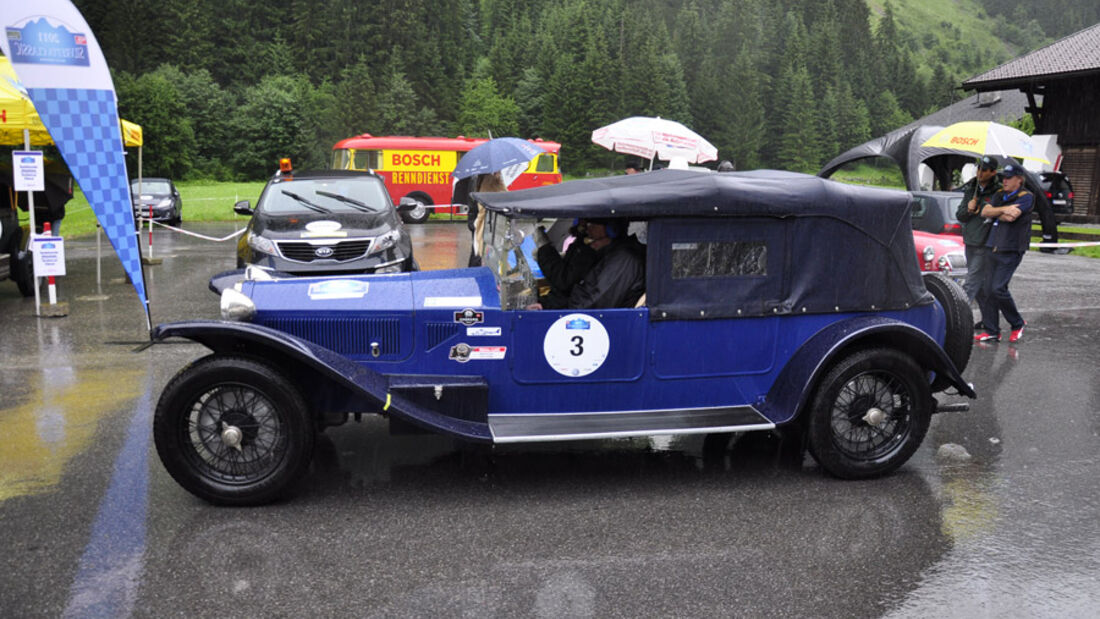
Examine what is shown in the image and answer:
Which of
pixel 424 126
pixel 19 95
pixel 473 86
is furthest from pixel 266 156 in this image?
pixel 19 95

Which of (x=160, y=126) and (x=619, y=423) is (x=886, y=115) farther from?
(x=619, y=423)

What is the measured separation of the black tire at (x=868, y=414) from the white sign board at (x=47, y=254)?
9135mm

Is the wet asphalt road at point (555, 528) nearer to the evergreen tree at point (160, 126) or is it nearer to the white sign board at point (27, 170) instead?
the white sign board at point (27, 170)

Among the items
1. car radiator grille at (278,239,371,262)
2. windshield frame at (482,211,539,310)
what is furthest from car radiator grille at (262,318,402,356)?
car radiator grille at (278,239,371,262)

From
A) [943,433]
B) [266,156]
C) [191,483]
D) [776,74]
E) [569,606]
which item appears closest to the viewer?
[569,606]

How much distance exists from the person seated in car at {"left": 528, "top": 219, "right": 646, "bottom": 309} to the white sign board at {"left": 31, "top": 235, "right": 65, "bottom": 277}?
Result: 7.69 metres

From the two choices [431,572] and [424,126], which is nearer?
[431,572]

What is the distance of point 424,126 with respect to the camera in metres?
70.5

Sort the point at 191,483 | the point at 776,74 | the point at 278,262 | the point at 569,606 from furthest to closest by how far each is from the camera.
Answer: the point at 776,74, the point at 278,262, the point at 191,483, the point at 569,606

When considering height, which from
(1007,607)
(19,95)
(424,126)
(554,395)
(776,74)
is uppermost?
(776,74)

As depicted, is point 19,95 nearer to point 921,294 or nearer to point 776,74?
point 921,294

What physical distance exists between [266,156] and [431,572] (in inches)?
2550

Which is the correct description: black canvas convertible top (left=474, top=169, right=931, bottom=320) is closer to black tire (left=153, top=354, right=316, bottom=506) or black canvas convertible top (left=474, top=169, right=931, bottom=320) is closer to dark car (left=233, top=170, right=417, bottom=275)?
black tire (left=153, top=354, right=316, bottom=506)

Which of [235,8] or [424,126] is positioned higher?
[235,8]
